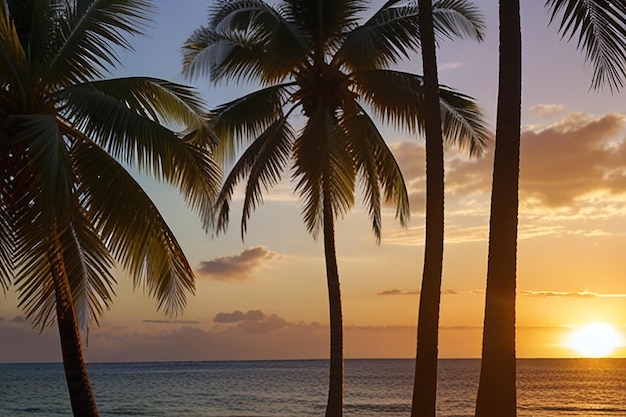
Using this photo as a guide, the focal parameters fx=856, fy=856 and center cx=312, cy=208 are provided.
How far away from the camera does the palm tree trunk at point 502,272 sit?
10500 millimetres

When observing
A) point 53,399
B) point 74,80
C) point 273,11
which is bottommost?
point 53,399

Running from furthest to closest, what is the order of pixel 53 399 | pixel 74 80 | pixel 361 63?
pixel 53 399 < pixel 361 63 < pixel 74 80

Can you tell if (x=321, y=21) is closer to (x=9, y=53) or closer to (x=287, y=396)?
(x=9, y=53)

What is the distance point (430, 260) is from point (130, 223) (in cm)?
491

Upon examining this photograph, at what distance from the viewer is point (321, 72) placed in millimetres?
21219

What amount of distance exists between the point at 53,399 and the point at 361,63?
202 ft

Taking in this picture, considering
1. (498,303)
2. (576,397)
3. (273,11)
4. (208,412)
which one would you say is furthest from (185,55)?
(576,397)

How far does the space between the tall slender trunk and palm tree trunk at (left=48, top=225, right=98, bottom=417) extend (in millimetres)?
5586

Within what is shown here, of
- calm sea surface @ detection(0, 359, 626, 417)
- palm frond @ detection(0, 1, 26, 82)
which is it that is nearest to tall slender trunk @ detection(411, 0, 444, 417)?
palm frond @ detection(0, 1, 26, 82)

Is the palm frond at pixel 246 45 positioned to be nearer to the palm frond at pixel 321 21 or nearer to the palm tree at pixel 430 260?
the palm frond at pixel 321 21

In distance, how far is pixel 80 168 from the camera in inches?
537

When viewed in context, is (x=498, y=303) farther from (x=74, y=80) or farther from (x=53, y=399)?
(x=53, y=399)

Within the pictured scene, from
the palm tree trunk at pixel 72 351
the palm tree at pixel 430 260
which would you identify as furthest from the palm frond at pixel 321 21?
the palm tree trunk at pixel 72 351

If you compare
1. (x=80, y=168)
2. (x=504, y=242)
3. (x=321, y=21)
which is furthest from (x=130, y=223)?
(x=321, y=21)
